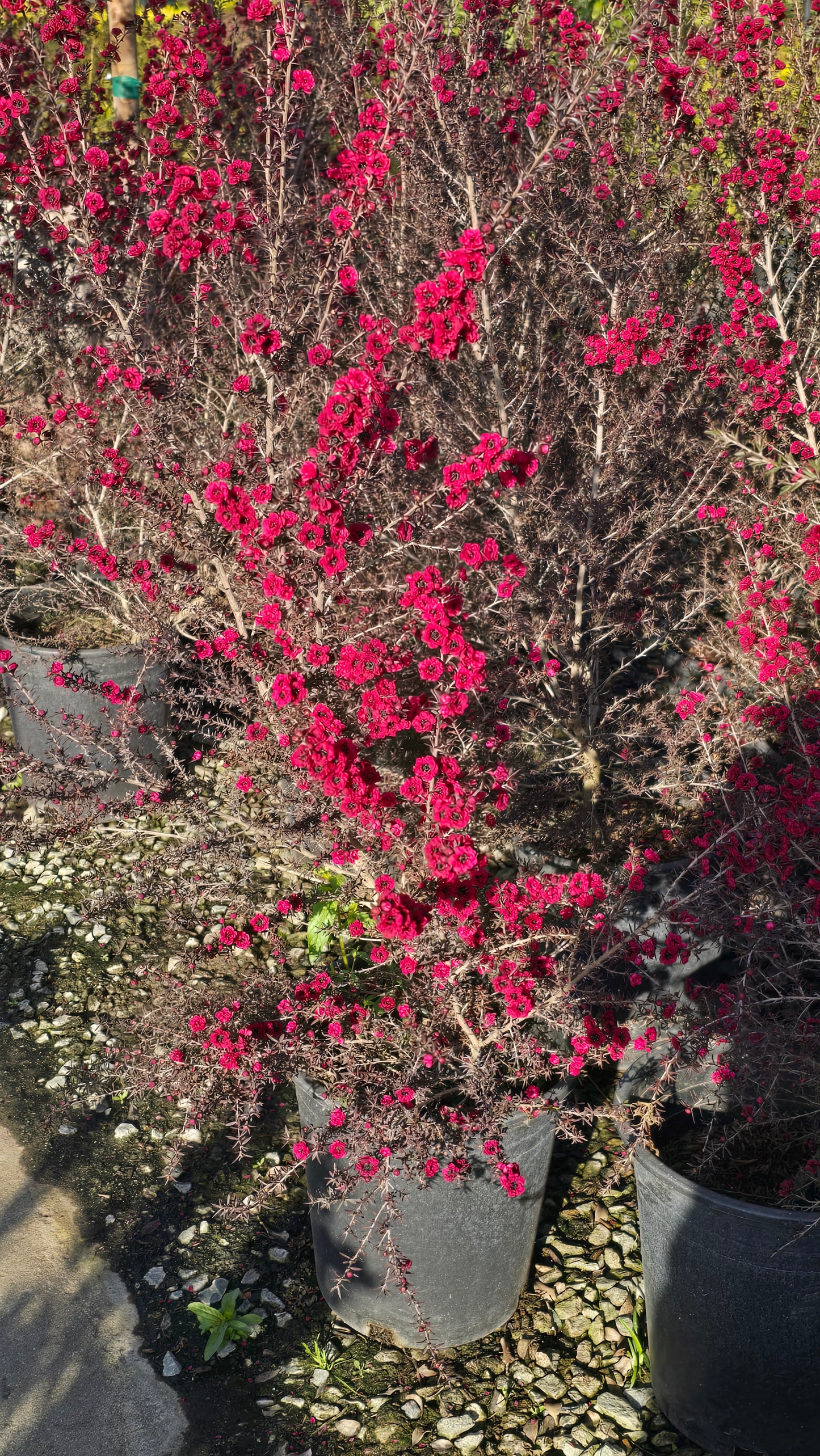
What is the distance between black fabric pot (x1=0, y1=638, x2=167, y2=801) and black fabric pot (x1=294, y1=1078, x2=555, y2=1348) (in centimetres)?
212

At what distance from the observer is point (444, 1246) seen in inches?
87.2

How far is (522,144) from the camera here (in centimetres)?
405

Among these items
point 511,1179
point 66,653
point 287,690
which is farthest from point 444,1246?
point 66,653

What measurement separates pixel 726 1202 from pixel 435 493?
161 cm

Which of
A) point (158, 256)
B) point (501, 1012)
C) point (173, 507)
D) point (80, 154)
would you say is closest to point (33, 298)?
point (158, 256)

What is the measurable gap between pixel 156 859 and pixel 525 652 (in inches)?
55.9

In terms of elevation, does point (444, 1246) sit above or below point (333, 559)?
below

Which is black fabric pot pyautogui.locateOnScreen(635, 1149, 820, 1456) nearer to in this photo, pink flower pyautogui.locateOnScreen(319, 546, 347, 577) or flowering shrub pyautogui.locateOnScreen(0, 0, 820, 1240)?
flowering shrub pyautogui.locateOnScreen(0, 0, 820, 1240)

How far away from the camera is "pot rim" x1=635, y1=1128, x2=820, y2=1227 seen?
74.7 inches

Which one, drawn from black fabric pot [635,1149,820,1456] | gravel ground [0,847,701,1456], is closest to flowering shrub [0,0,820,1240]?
black fabric pot [635,1149,820,1456]

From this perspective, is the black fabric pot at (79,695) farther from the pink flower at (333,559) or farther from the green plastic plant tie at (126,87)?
the green plastic plant tie at (126,87)

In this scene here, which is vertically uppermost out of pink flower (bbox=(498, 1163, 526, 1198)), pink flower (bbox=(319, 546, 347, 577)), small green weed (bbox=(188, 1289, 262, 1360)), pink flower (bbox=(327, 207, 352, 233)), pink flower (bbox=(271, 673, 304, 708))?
pink flower (bbox=(327, 207, 352, 233))

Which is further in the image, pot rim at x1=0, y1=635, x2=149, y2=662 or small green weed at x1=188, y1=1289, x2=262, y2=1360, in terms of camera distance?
pot rim at x1=0, y1=635, x2=149, y2=662

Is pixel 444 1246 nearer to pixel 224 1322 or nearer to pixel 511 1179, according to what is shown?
pixel 511 1179
